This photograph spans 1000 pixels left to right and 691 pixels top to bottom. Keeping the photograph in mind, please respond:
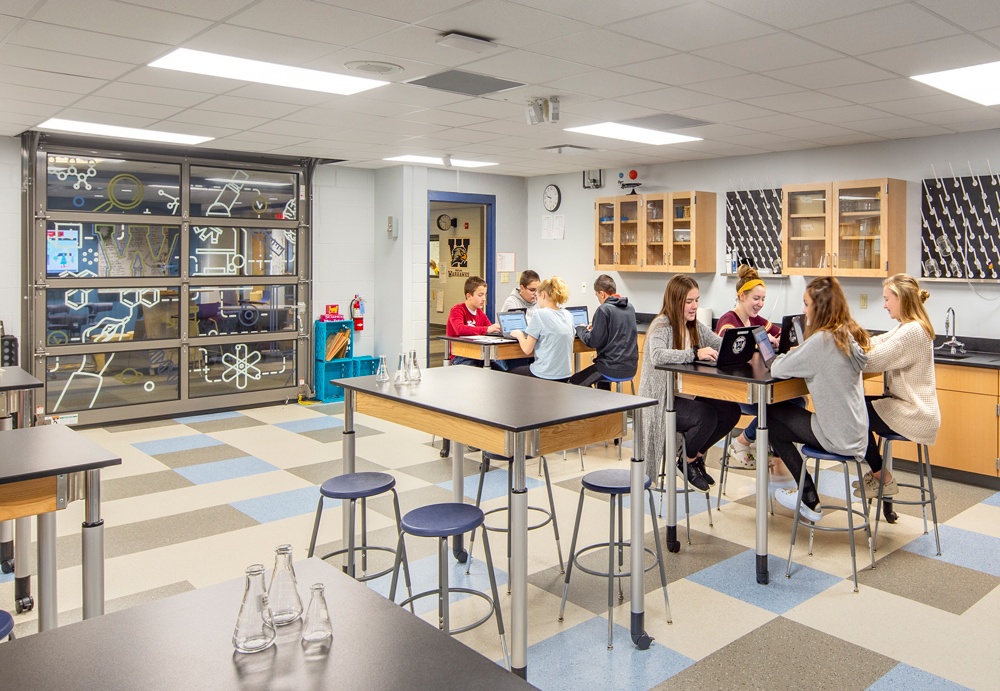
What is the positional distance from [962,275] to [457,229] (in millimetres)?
7112

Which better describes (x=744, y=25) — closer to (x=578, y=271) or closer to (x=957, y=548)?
(x=957, y=548)

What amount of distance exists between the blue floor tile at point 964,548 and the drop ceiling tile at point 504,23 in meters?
3.18

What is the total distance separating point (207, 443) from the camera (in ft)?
21.0

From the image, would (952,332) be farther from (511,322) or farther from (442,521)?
(442,521)

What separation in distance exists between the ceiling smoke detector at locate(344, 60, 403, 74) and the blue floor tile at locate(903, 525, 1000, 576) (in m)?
3.69

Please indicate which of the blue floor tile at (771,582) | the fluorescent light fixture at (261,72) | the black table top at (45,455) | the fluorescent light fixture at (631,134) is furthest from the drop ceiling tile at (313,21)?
the blue floor tile at (771,582)

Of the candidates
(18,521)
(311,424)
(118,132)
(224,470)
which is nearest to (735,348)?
(18,521)

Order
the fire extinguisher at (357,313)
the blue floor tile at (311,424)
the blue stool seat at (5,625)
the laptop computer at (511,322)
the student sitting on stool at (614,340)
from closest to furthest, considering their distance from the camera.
Answer: 1. the blue stool seat at (5,625)
2. the student sitting on stool at (614,340)
3. the laptop computer at (511,322)
4. the blue floor tile at (311,424)
5. the fire extinguisher at (357,313)

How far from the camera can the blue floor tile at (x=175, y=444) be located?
617 centimetres

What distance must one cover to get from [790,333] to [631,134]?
2369 mm

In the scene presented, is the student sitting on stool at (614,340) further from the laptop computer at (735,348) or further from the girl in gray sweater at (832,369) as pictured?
the girl in gray sweater at (832,369)

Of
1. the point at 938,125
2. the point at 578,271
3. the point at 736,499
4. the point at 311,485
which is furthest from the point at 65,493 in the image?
the point at 578,271

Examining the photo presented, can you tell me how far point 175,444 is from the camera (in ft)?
20.9

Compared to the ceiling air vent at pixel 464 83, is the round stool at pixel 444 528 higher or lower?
lower
